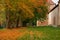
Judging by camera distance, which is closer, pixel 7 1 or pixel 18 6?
pixel 7 1

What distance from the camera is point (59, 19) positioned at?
4812cm

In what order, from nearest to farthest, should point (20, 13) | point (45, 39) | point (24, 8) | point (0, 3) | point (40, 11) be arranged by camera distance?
1. point (45, 39)
2. point (0, 3)
3. point (24, 8)
4. point (20, 13)
5. point (40, 11)

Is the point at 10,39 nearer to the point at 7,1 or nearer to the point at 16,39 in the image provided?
the point at 16,39

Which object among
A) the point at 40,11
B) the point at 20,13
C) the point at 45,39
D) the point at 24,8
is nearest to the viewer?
the point at 45,39

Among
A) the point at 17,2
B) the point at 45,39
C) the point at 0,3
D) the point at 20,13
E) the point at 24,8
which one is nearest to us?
the point at 45,39

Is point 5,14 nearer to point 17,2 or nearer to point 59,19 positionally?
point 17,2

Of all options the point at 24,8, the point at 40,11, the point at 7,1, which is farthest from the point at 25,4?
the point at 40,11

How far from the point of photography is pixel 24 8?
3347cm

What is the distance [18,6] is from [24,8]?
1345 mm

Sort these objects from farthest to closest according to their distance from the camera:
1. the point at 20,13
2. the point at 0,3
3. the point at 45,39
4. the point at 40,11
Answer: the point at 40,11 < the point at 20,13 < the point at 0,3 < the point at 45,39

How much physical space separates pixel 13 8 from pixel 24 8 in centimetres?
214

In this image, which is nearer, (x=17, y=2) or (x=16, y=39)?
(x=16, y=39)

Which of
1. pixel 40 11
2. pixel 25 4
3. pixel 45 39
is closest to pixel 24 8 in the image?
pixel 25 4

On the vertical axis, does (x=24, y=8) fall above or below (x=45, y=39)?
above
